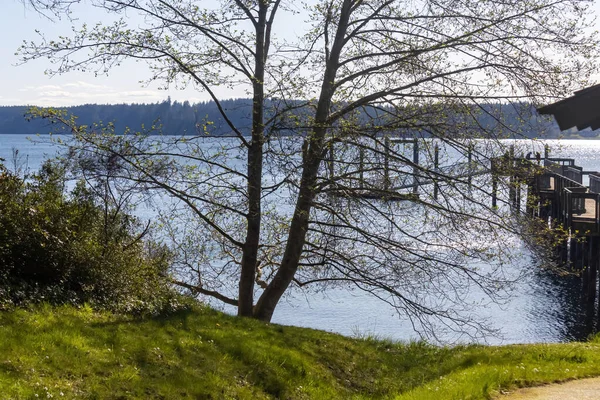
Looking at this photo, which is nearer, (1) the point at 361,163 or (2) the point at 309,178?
(1) the point at 361,163

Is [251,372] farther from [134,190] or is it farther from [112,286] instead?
[134,190]

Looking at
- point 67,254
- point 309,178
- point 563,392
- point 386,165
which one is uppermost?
point 386,165

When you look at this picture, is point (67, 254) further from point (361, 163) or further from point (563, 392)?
point (563, 392)

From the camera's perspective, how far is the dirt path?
25.0ft

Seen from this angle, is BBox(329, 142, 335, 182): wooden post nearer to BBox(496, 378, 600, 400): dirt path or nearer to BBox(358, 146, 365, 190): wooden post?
BBox(358, 146, 365, 190): wooden post

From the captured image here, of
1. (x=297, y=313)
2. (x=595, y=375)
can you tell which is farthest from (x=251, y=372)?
(x=297, y=313)

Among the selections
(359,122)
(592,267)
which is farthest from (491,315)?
(359,122)

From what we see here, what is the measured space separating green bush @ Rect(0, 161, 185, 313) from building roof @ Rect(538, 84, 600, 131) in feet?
21.1

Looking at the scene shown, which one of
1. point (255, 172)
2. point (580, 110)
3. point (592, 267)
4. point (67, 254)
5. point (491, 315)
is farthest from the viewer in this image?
point (592, 267)

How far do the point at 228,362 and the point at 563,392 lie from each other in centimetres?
410

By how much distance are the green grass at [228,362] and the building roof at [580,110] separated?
319 centimetres

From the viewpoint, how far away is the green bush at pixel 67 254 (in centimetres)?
895

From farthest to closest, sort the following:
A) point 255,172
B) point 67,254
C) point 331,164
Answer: point 255,172 < point 331,164 < point 67,254

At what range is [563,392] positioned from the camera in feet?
25.9
